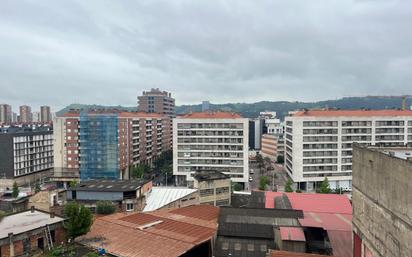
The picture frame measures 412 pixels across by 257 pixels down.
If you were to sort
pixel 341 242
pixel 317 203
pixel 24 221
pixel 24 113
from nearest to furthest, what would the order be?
pixel 24 221 → pixel 341 242 → pixel 317 203 → pixel 24 113

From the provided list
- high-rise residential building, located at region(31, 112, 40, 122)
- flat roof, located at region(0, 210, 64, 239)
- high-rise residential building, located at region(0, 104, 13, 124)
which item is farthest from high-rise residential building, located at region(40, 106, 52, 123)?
flat roof, located at region(0, 210, 64, 239)

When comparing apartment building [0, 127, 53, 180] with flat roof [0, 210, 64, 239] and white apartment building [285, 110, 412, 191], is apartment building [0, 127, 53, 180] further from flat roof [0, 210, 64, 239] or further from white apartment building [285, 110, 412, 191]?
white apartment building [285, 110, 412, 191]

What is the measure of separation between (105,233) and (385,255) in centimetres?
1998

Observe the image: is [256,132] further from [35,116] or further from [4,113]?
[4,113]

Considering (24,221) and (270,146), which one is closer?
(24,221)

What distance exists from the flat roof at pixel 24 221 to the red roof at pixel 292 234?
16995 millimetres

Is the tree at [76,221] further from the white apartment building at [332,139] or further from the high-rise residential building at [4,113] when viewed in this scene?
the high-rise residential building at [4,113]

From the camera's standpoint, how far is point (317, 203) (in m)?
39.7

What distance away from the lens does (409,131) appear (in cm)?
7306

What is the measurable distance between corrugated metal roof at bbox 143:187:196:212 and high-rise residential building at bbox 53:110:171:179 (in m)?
28.4

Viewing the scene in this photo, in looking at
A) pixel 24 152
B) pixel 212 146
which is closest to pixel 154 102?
pixel 24 152

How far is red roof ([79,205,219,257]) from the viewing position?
80.2 feet

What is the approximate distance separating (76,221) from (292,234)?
53.1ft

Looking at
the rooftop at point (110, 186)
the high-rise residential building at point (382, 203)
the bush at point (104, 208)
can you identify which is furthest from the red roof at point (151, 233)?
the high-rise residential building at point (382, 203)
